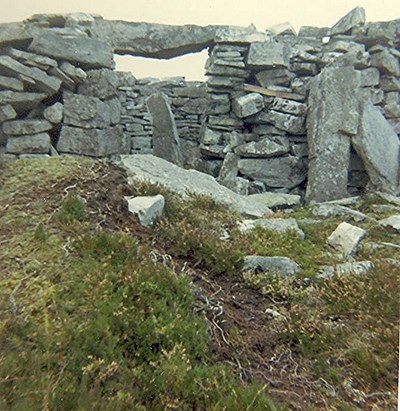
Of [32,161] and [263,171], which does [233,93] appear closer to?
[263,171]

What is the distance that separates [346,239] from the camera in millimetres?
6504

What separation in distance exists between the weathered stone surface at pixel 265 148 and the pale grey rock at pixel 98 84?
393 cm

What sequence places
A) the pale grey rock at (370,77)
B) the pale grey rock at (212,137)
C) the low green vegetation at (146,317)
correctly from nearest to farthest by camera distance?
the low green vegetation at (146,317), the pale grey rock at (212,137), the pale grey rock at (370,77)

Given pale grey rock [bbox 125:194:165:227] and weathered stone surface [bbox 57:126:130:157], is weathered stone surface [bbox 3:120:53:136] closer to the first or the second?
weathered stone surface [bbox 57:126:130:157]

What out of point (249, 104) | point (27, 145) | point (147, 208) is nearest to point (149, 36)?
point (249, 104)

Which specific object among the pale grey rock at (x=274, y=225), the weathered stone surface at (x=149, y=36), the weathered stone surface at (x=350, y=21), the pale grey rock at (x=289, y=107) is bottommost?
the pale grey rock at (x=274, y=225)

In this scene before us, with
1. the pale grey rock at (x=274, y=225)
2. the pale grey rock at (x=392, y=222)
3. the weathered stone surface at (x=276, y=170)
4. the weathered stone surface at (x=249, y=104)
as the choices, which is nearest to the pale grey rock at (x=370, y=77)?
the weathered stone surface at (x=249, y=104)

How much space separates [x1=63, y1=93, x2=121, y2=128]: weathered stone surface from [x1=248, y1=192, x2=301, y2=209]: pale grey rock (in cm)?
372

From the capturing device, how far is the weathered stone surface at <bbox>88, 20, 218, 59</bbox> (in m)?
12.3

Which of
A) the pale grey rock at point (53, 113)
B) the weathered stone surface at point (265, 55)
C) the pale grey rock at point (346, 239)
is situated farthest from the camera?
the weathered stone surface at point (265, 55)

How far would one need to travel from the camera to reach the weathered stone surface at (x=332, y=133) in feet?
35.1

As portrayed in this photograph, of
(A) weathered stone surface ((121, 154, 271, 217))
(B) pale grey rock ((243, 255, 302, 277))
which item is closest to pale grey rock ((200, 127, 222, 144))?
(A) weathered stone surface ((121, 154, 271, 217))

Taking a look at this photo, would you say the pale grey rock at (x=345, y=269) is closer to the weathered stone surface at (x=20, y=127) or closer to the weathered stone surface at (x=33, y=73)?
the weathered stone surface at (x=20, y=127)

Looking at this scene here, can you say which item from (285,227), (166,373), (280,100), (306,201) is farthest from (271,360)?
(280,100)
